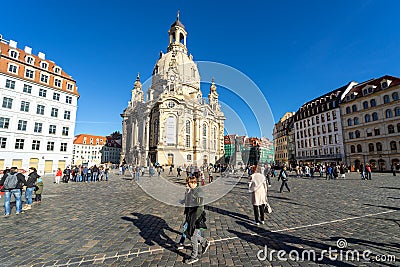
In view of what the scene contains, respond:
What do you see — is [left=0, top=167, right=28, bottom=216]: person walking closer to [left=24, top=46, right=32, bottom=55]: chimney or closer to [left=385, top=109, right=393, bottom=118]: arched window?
[left=24, top=46, right=32, bottom=55]: chimney

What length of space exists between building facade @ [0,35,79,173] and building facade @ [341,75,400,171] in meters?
55.9

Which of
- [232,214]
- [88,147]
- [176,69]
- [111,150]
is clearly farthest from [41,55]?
[111,150]

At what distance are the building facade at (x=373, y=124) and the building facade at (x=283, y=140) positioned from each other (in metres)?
22.3

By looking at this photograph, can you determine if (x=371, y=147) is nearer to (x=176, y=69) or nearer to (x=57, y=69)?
(x=176, y=69)

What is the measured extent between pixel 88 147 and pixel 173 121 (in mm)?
53887

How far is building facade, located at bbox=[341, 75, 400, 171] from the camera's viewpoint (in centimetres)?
3359

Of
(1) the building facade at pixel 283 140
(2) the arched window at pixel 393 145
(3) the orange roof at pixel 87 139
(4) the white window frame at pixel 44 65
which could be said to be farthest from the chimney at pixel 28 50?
(1) the building facade at pixel 283 140

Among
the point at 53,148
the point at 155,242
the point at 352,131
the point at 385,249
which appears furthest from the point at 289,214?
the point at 352,131

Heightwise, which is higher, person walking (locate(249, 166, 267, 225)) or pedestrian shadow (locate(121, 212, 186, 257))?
person walking (locate(249, 166, 267, 225))

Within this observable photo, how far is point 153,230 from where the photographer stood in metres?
5.80

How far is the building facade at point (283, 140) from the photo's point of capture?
63678 mm

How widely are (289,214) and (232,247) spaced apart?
3.89 meters

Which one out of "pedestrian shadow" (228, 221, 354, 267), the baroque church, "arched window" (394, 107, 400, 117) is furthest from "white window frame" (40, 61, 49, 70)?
"arched window" (394, 107, 400, 117)

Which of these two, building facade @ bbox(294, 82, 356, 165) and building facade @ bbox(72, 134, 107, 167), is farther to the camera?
building facade @ bbox(72, 134, 107, 167)
